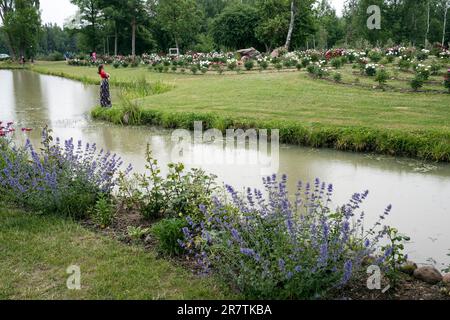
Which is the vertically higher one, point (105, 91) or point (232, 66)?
point (232, 66)

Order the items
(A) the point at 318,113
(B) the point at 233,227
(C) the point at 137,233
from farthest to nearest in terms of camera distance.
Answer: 1. (A) the point at 318,113
2. (C) the point at 137,233
3. (B) the point at 233,227

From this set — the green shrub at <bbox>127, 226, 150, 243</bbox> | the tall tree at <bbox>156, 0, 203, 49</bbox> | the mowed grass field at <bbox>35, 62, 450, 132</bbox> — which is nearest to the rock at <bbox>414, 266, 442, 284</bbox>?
the green shrub at <bbox>127, 226, 150, 243</bbox>

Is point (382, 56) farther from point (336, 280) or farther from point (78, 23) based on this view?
point (78, 23)

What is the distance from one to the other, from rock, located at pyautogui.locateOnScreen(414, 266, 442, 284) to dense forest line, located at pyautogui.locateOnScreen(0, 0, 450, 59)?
30.5 m

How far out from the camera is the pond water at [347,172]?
5.58 metres

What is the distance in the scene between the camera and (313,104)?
12820 millimetres

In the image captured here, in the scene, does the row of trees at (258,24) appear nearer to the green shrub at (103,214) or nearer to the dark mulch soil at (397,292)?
the green shrub at (103,214)

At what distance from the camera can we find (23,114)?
15.9m

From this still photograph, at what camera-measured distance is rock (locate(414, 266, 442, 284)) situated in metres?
3.82

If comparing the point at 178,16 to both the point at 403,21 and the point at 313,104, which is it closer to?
the point at 403,21

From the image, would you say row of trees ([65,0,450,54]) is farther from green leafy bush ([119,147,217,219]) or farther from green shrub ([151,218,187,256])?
green shrub ([151,218,187,256])

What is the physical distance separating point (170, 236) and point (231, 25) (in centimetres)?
4103

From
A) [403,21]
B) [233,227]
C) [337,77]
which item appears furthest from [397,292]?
[403,21]
